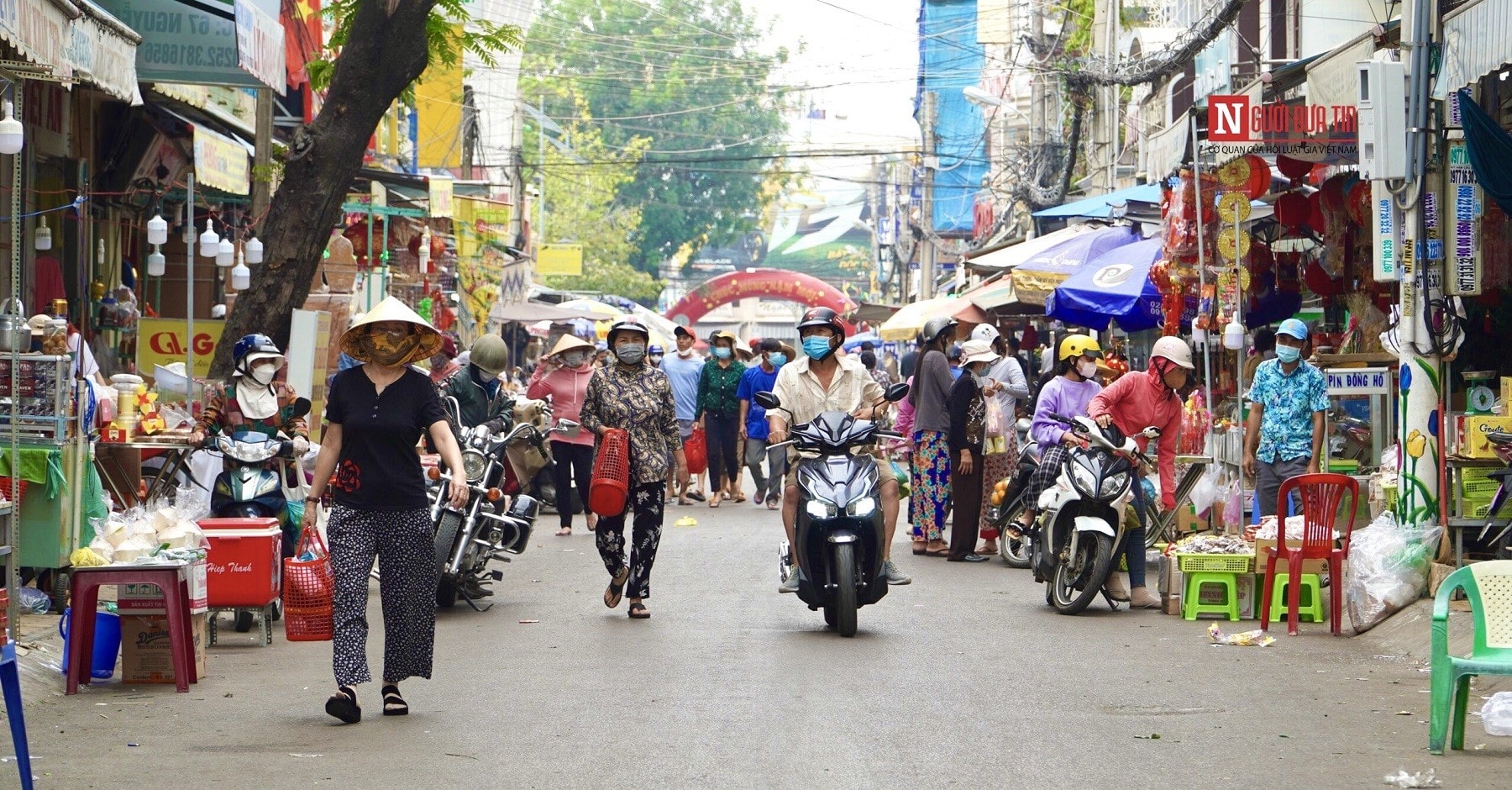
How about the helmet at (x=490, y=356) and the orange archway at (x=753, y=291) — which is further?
the orange archway at (x=753, y=291)

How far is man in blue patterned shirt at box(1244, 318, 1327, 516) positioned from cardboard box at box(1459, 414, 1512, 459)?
142 cm

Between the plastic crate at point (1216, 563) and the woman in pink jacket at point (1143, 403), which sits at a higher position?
the woman in pink jacket at point (1143, 403)

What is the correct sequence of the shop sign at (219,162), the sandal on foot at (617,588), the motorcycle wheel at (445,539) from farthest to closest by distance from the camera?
1. the shop sign at (219,162)
2. the sandal on foot at (617,588)
3. the motorcycle wheel at (445,539)

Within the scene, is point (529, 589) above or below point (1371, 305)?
below

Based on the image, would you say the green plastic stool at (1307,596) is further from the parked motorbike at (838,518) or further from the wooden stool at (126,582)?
the wooden stool at (126,582)

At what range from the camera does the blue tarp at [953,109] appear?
52406 millimetres

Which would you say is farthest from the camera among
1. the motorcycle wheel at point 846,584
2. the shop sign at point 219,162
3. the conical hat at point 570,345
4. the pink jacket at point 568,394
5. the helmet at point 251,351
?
the pink jacket at point 568,394

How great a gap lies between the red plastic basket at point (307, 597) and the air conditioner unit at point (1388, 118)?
658cm

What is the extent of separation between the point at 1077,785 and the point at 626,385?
5.73 metres

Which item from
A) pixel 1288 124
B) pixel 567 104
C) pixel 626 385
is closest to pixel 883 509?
pixel 626 385

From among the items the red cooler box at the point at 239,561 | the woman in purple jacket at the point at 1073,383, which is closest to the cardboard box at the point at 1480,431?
the woman in purple jacket at the point at 1073,383

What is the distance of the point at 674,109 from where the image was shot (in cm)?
7531

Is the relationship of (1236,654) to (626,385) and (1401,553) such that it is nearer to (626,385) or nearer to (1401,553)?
(1401,553)

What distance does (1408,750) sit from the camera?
22.7ft
